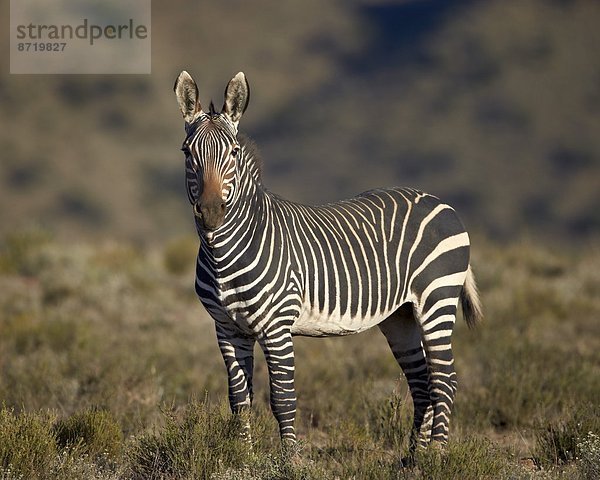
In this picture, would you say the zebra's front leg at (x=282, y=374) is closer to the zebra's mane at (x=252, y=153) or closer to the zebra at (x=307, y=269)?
the zebra at (x=307, y=269)

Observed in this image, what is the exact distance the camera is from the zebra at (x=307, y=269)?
6.22 metres

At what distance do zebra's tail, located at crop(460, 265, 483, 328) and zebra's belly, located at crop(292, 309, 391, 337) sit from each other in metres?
1.07

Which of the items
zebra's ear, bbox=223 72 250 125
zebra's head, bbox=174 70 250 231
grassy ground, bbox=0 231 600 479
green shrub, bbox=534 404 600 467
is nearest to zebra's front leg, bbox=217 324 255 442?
grassy ground, bbox=0 231 600 479

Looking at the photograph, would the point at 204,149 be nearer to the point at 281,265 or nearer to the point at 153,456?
the point at 281,265

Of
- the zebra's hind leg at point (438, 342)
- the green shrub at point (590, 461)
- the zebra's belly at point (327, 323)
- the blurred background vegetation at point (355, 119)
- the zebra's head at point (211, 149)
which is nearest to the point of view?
the zebra's head at point (211, 149)

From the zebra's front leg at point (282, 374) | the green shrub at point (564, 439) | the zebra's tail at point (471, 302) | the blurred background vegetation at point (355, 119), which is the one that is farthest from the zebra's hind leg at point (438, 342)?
the blurred background vegetation at point (355, 119)

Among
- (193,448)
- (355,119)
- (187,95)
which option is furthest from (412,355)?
(355,119)

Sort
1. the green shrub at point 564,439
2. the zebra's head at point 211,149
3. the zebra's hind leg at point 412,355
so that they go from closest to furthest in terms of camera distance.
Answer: the zebra's head at point 211,149, the green shrub at point 564,439, the zebra's hind leg at point 412,355

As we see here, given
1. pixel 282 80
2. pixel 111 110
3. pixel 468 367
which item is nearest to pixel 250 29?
pixel 282 80

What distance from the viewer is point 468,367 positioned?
34.8 ft

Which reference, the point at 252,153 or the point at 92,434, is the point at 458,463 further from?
the point at 92,434

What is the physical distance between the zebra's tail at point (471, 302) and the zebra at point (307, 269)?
0.03 ft

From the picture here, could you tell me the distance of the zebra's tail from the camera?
25.0 feet

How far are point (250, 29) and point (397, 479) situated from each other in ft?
264
